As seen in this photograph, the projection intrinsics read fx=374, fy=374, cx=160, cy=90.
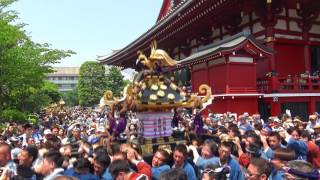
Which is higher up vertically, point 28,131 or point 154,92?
point 154,92

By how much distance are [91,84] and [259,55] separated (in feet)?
190

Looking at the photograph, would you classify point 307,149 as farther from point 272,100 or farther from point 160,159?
point 272,100

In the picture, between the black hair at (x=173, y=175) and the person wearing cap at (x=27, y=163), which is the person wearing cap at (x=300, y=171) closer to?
the black hair at (x=173, y=175)

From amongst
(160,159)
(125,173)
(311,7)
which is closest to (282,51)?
(311,7)

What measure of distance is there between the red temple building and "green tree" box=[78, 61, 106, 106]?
5228cm

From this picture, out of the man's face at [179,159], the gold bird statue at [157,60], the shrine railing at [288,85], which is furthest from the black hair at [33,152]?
the shrine railing at [288,85]

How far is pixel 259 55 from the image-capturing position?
1459 cm

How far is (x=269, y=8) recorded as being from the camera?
14820 mm

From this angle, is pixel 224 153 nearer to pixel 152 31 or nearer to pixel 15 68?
pixel 15 68

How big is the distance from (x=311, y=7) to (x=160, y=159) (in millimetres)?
13363

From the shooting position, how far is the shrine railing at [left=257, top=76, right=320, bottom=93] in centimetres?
1458

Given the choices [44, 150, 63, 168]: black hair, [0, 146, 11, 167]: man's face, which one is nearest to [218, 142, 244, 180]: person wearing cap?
[44, 150, 63, 168]: black hair

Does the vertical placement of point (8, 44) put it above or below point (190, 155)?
above

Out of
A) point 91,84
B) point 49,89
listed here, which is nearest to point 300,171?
point 49,89
